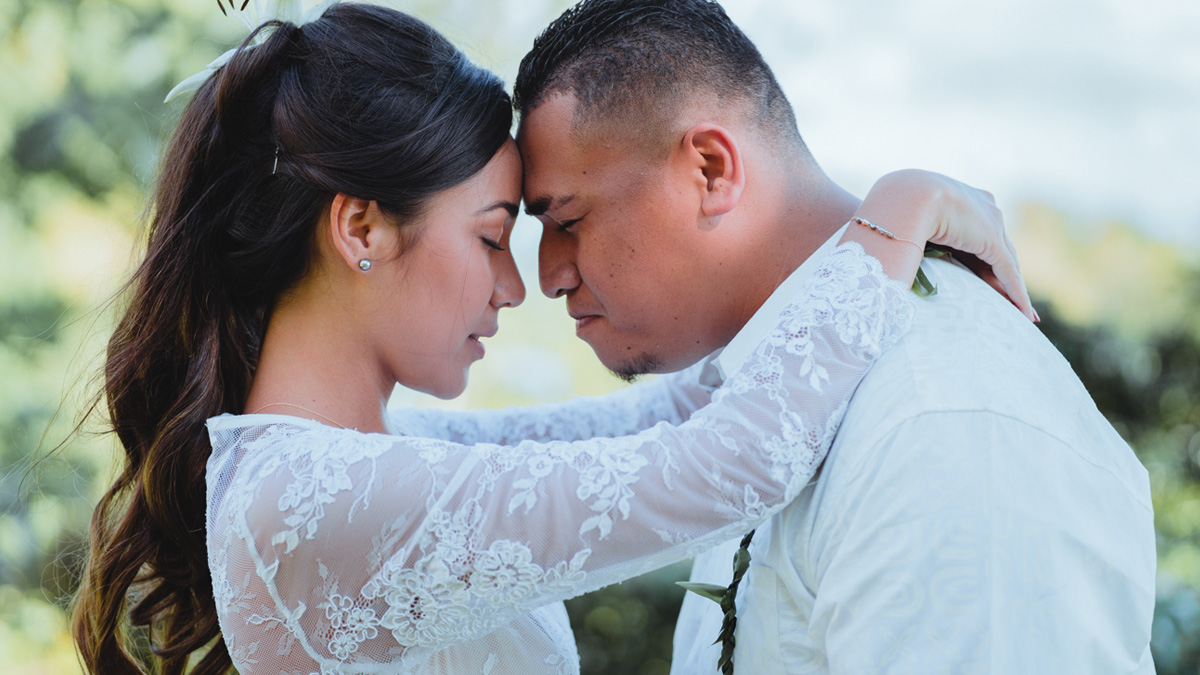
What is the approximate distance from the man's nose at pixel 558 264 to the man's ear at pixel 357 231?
562mm

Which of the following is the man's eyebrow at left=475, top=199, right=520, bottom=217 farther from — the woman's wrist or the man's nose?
the woman's wrist

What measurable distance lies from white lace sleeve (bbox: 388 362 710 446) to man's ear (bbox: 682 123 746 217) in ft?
3.14

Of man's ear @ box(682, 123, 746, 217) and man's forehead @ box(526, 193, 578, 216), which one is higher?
man's ear @ box(682, 123, 746, 217)

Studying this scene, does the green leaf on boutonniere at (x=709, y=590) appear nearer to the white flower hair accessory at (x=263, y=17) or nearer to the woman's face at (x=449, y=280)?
the woman's face at (x=449, y=280)

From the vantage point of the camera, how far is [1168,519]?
602 centimetres

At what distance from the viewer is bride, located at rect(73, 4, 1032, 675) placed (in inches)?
71.9

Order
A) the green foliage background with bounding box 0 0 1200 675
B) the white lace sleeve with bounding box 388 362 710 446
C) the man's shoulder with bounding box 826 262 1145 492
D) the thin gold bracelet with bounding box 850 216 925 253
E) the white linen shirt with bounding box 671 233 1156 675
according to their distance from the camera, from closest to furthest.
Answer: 1. the white linen shirt with bounding box 671 233 1156 675
2. the man's shoulder with bounding box 826 262 1145 492
3. the thin gold bracelet with bounding box 850 216 925 253
4. the white lace sleeve with bounding box 388 362 710 446
5. the green foliage background with bounding box 0 0 1200 675

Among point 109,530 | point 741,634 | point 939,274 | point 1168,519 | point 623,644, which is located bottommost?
point 623,644

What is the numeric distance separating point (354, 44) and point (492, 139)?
0.41 m

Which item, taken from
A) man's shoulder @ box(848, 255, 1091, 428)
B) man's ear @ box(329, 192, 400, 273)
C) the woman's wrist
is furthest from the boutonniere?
man's ear @ box(329, 192, 400, 273)

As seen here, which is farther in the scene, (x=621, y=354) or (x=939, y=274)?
(x=621, y=354)

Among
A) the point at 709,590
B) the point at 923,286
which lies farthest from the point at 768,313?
the point at 709,590

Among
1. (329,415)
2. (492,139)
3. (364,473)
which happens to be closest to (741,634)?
(364,473)

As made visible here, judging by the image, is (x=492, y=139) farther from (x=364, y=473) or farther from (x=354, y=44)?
(x=364, y=473)
